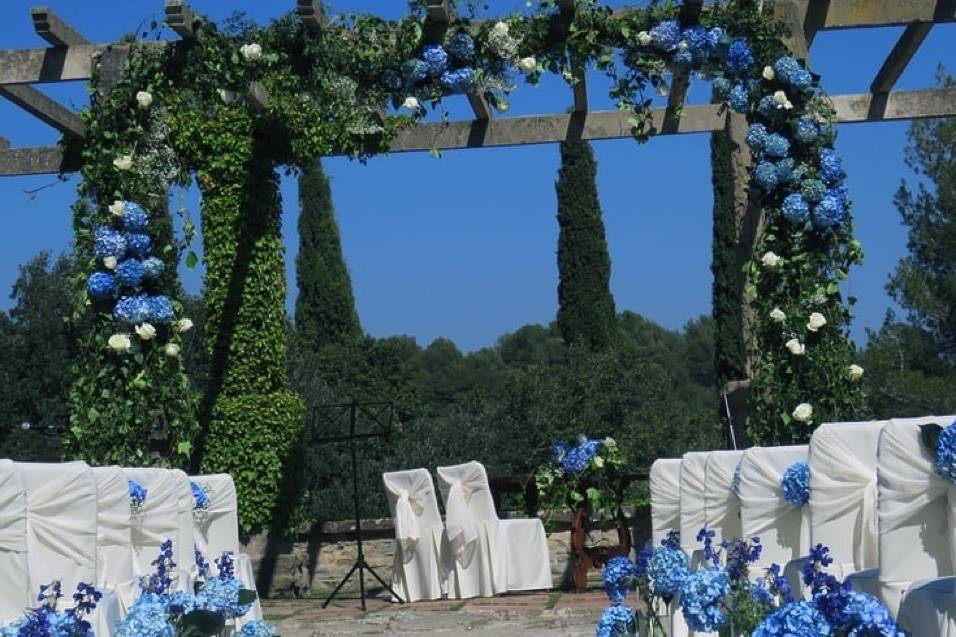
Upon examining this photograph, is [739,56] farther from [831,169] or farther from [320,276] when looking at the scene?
[320,276]

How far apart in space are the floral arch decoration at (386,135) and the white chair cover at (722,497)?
57.7 inches

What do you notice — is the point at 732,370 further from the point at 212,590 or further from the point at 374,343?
the point at 212,590

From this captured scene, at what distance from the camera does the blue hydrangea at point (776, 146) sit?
815cm

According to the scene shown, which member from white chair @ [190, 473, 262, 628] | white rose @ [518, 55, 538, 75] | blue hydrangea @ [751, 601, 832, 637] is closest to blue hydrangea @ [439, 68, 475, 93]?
white rose @ [518, 55, 538, 75]

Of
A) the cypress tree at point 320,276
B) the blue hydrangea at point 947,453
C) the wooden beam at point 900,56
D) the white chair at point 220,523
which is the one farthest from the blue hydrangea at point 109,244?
the cypress tree at point 320,276

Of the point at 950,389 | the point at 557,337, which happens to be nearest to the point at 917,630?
the point at 950,389

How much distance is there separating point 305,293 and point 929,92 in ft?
59.2

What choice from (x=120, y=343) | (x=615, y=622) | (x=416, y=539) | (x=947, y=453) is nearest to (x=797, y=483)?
(x=615, y=622)

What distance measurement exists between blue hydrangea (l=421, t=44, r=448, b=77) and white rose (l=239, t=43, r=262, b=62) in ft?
3.32

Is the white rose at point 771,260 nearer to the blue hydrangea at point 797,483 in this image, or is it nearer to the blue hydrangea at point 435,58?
the blue hydrangea at point 435,58

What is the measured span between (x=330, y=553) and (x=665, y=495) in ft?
13.1

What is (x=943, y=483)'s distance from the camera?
3.70m

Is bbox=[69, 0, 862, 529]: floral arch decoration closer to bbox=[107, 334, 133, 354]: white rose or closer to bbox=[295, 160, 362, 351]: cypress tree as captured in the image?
bbox=[107, 334, 133, 354]: white rose

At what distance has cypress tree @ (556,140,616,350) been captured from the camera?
23.1 m
